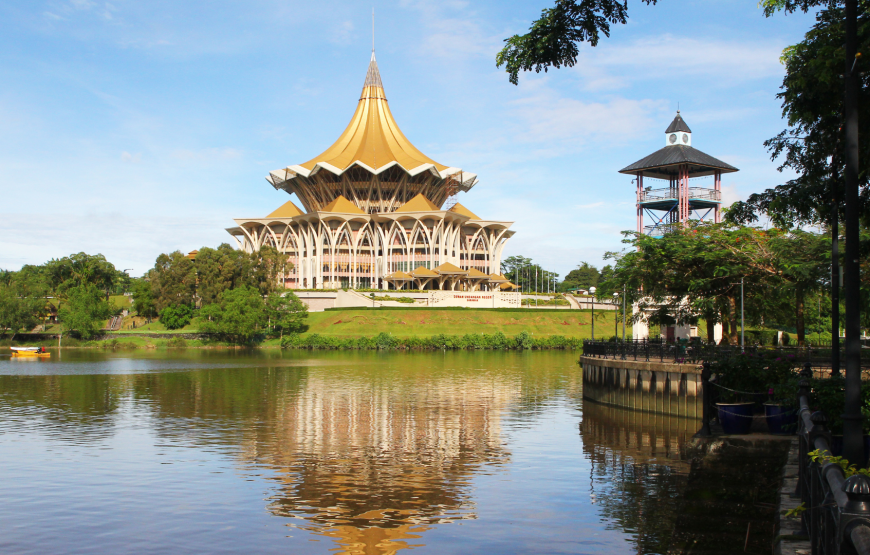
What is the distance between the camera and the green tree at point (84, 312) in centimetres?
9438

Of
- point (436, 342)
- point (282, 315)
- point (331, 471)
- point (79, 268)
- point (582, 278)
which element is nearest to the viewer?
point (331, 471)

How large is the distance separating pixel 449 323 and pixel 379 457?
72.2m

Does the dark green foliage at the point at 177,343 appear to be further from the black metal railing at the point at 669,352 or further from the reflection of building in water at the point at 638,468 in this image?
the reflection of building in water at the point at 638,468

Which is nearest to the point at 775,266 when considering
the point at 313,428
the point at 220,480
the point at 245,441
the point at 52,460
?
the point at 313,428

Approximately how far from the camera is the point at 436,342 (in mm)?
87688

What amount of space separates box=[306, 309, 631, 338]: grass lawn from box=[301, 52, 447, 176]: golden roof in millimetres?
34695

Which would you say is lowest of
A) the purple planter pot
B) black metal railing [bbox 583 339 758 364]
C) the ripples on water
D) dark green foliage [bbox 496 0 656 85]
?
the ripples on water

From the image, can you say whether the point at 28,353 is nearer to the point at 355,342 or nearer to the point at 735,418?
the point at 355,342

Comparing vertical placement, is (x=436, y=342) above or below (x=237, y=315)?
below

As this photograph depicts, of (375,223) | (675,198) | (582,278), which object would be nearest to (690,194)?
(675,198)

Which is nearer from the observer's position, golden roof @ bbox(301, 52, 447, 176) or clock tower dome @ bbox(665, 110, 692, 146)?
clock tower dome @ bbox(665, 110, 692, 146)

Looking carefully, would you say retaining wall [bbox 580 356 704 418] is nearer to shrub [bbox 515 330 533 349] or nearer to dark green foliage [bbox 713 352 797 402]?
dark green foliage [bbox 713 352 797 402]

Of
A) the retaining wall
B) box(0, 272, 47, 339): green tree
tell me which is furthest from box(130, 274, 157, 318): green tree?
the retaining wall

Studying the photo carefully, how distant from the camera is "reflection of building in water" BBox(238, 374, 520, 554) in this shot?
16594 mm
